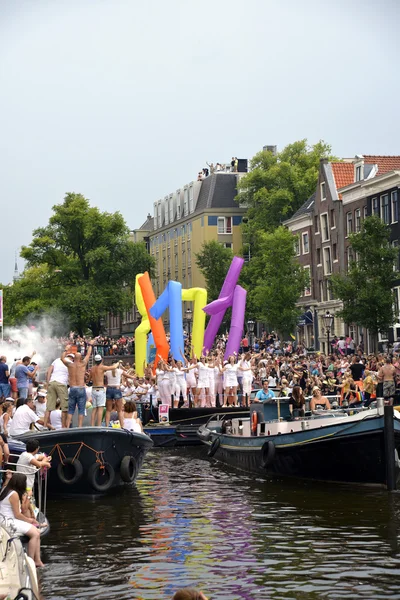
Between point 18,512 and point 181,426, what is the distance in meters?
21.3

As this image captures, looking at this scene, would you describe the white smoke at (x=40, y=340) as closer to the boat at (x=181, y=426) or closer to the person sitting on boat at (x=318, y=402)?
the boat at (x=181, y=426)

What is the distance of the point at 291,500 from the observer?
2133 centimetres

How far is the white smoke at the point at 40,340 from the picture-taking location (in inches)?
2611

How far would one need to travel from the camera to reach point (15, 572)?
1127 cm

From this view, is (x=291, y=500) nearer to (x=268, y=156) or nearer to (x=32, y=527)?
(x=32, y=527)

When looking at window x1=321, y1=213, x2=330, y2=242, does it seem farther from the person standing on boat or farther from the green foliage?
the person standing on boat

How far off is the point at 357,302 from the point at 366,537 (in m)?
32.5

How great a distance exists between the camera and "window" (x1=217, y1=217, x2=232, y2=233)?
343ft

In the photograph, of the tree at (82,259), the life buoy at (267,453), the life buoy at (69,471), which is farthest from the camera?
the tree at (82,259)

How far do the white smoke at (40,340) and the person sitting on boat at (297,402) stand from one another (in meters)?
35.0

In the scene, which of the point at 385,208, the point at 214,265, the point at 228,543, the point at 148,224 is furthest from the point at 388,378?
the point at 148,224

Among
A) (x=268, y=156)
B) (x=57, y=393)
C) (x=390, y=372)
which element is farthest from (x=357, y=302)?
(x=268, y=156)

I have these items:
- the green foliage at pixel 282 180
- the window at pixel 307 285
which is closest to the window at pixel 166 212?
the green foliage at pixel 282 180

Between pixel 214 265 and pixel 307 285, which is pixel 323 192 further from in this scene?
pixel 214 265
